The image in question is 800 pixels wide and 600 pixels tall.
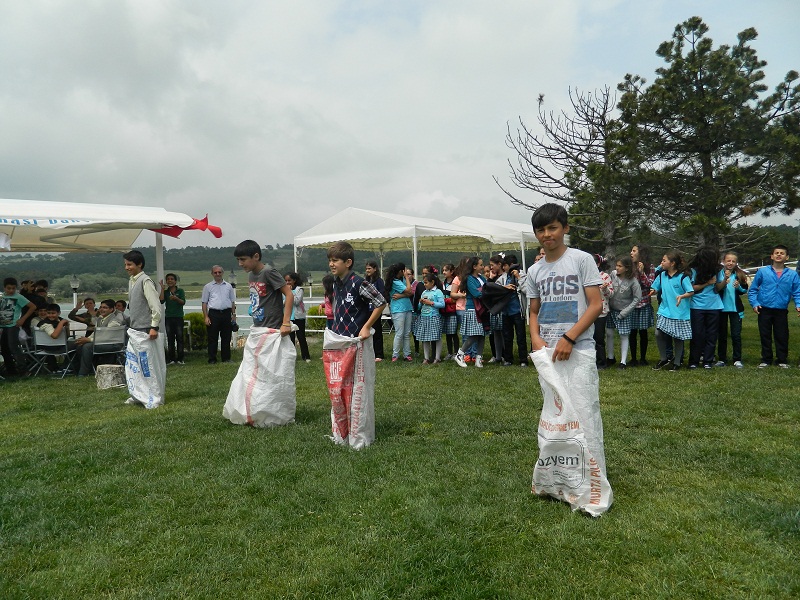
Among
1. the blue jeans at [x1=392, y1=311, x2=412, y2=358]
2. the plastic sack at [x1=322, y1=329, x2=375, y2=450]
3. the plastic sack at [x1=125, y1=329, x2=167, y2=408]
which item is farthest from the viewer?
the blue jeans at [x1=392, y1=311, x2=412, y2=358]

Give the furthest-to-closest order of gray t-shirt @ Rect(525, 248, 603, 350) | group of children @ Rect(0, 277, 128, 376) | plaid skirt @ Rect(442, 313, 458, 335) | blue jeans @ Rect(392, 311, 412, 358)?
blue jeans @ Rect(392, 311, 412, 358) < plaid skirt @ Rect(442, 313, 458, 335) < group of children @ Rect(0, 277, 128, 376) < gray t-shirt @ Rect(525, 248, 603, 350)

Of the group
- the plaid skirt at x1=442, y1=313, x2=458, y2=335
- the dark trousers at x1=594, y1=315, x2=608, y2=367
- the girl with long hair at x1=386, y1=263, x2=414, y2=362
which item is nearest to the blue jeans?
the girl with long hair at x1=386, y1=263, x2=414, y2=362

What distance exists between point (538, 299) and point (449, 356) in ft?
22.6

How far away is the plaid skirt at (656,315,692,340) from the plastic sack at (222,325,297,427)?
5501 millimetres

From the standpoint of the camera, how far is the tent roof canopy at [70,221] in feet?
31.7

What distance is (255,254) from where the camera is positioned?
6.08m

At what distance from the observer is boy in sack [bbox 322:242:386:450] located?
497 cm

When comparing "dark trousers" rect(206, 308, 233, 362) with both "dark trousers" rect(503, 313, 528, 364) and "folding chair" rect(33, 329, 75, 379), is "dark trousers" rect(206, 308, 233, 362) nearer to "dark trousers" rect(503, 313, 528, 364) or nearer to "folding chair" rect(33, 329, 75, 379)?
"folding chair" rect(33, 329, 75, 379)

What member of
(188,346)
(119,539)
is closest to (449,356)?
(188,346)

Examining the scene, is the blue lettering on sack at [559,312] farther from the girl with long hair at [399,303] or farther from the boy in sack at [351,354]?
the girl with long hair at [399,303]

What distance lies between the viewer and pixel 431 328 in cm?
1010

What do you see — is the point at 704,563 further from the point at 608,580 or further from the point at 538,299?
the point at 538,299

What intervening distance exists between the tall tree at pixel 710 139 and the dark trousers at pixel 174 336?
9.62 meters

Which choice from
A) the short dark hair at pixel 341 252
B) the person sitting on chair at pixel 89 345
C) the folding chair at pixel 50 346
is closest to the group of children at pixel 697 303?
the short dark hair at pixel 341 252
